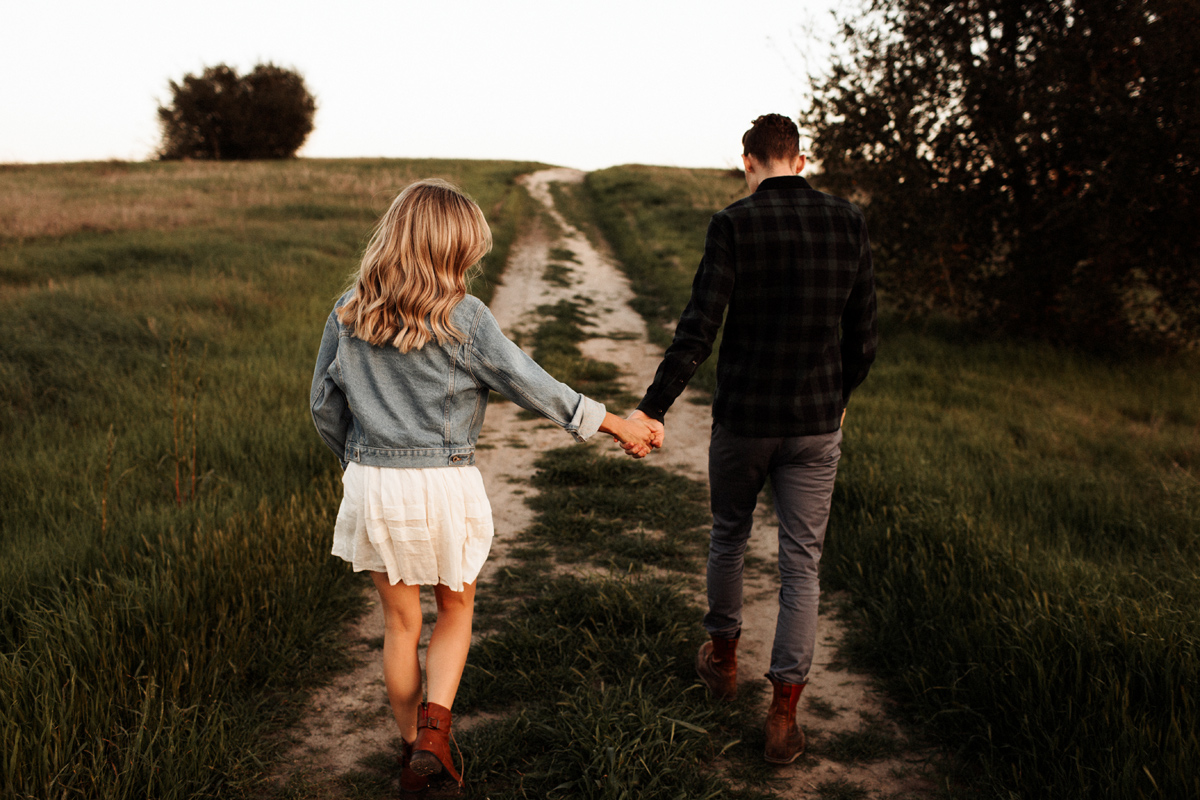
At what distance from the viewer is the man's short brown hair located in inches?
Result: 110

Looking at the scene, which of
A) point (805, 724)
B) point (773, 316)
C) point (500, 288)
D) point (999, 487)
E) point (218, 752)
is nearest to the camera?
point (218, 752)

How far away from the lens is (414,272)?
7.36 ft

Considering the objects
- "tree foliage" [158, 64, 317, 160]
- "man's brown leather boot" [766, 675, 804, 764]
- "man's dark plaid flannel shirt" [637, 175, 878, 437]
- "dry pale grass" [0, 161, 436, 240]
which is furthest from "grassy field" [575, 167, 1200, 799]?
"tree foliage" [158, 64, 317, 160]

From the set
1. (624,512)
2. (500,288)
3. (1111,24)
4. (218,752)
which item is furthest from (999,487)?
(500,288)

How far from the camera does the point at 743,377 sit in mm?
2834

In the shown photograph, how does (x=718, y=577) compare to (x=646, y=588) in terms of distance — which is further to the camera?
(x=646, y=588)

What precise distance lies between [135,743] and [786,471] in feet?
8.03

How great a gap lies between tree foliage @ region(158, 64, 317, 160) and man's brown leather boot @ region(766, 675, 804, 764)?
55258mm

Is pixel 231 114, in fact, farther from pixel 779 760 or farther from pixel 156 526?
pixel 779 760

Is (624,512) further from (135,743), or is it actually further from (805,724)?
(135,743)

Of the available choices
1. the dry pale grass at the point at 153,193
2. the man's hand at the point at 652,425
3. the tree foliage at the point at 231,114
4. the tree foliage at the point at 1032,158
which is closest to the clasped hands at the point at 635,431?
the man's hand at the point at 652,425

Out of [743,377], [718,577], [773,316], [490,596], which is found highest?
[773,316]

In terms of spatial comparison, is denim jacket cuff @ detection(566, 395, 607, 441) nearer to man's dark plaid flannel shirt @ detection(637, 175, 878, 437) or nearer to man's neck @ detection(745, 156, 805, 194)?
man's dark plaid flannel shirt @ detection(637, 175, 878, 437)

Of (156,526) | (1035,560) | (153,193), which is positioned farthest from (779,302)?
(153,193)
